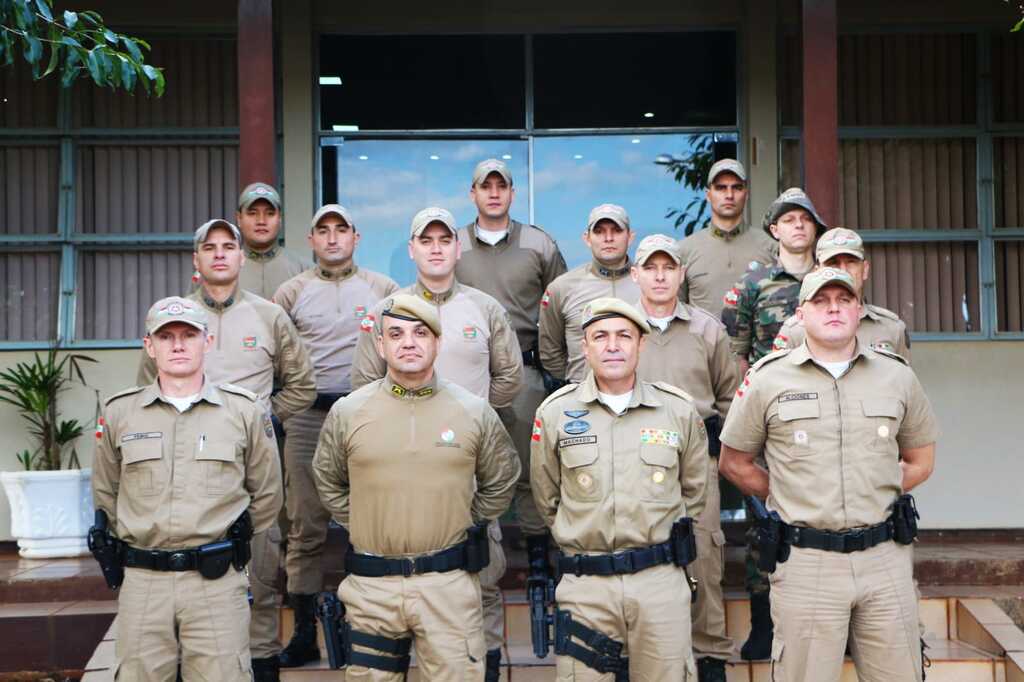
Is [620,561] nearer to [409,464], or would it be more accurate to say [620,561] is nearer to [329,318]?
[409,464]

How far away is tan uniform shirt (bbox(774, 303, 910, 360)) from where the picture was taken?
17.6 ft

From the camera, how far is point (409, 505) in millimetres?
4559

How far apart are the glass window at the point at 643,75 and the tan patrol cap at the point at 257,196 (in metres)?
2.35

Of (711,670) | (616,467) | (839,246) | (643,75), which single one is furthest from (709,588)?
(643,75)

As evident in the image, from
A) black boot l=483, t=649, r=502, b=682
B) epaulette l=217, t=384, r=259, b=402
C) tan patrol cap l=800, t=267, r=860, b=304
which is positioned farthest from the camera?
black boot l=483, t=649, r=502, b=682

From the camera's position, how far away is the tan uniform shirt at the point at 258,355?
5.46 metres

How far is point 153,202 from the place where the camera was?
7.91 m

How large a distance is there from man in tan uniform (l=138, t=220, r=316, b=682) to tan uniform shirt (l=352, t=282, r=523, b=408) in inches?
13.7

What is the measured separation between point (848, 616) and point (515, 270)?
103 inches

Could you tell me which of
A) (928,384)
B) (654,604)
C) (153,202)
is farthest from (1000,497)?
(153,202)

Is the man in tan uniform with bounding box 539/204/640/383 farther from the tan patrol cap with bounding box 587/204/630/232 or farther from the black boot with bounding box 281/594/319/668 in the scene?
the black boot with bounding box 281/594/319/668

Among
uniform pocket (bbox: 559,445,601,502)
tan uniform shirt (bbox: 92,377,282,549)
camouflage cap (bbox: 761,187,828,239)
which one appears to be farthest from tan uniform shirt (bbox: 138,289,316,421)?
camouflage cap (bbox: 761,187,828,239)

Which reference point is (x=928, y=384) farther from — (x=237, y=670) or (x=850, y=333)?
(x=237, y=670)

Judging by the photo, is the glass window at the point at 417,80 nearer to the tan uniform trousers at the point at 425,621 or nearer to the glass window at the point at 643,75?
the glass window at the point at 643,75
